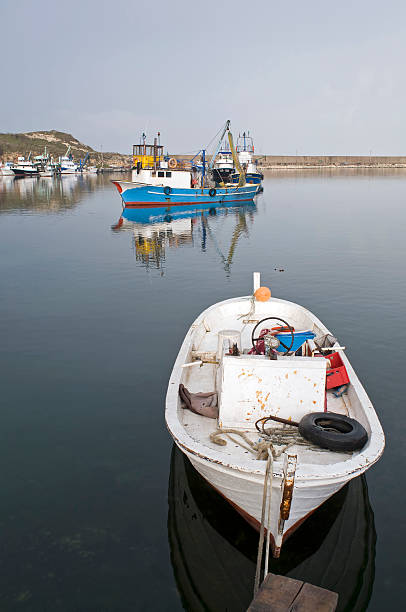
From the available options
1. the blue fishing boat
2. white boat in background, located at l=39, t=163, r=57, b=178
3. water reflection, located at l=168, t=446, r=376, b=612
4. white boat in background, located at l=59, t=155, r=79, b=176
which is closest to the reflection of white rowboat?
water reflection, located at l=168, t=446, r=376, b=612

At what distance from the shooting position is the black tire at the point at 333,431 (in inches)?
257

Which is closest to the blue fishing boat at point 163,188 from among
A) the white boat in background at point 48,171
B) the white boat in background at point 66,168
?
the white boat in background at point 48,171

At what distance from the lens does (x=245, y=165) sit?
83812 millimetres

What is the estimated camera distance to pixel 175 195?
54.2 meters

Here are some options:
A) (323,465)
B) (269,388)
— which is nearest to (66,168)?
(269,388)

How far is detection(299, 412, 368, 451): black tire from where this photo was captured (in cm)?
653

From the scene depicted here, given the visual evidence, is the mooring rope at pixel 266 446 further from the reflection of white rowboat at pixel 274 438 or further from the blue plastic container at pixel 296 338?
the blue plastic container at pixel 296 338

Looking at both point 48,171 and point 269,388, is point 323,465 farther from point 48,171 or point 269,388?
point 48,171

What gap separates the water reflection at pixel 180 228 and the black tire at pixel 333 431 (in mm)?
18433

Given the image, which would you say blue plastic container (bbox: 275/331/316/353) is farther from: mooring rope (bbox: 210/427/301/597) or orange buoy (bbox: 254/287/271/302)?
orange buoy (bbox: 254/287/271/302)

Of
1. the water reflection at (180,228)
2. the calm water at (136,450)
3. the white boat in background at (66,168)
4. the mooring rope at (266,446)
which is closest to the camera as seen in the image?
the mooring rope at (266,446)

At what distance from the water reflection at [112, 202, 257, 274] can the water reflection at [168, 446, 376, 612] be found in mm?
18488

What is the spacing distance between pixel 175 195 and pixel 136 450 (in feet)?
158

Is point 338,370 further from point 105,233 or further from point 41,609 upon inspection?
point 105,233
